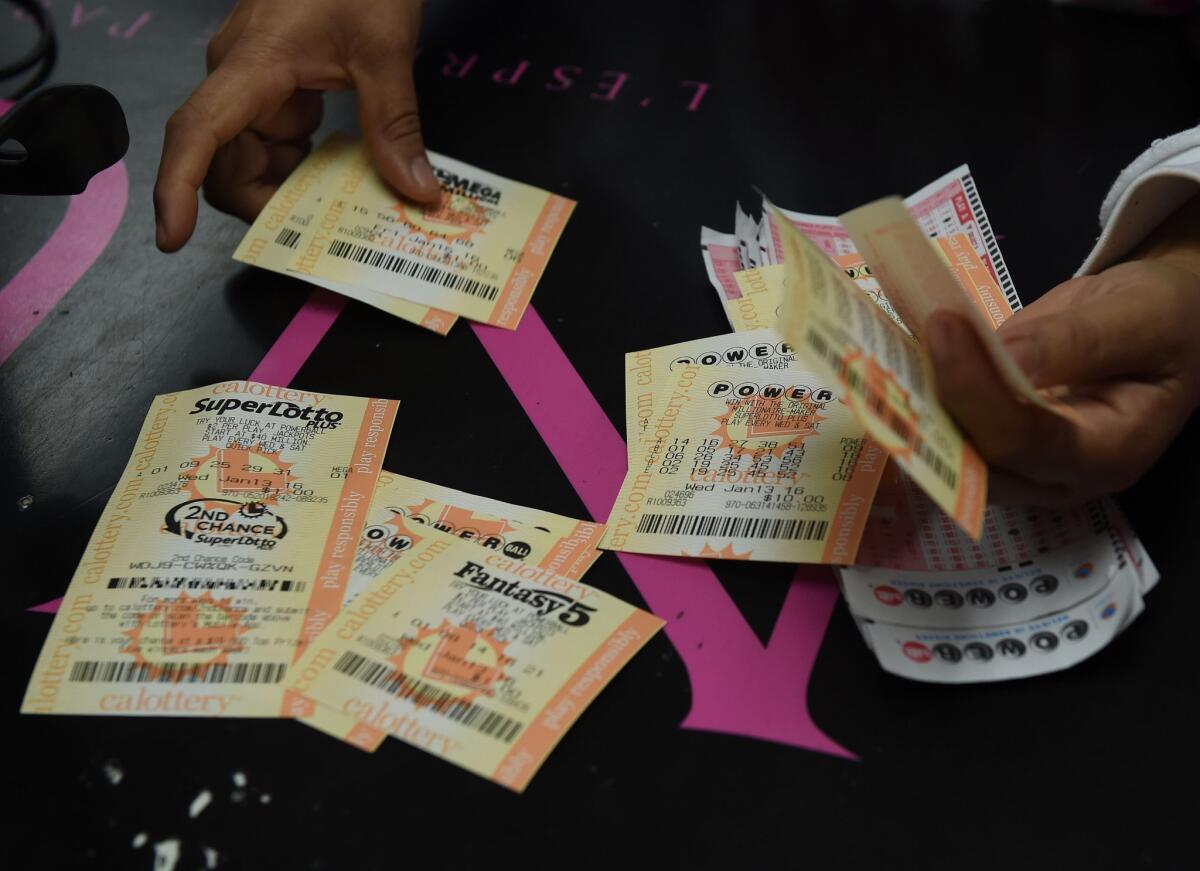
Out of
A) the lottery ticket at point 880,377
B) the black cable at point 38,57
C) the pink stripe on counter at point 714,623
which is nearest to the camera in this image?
the lottery ticket at point 880,377

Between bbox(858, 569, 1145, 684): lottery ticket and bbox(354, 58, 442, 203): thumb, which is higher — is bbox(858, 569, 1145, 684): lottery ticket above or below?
above

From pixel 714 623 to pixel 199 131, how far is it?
0.55 m

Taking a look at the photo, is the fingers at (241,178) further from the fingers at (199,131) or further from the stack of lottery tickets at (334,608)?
the stack of lottery tickets at (334,608)

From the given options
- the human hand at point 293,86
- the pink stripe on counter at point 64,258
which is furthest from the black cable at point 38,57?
the human hand at point 293,86

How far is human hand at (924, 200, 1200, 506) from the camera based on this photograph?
55 centimetres

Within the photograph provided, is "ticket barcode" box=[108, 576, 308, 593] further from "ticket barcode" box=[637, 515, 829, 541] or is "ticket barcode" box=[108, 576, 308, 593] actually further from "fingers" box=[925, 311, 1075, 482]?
"fingers" box=[925, 311, 1075, 482]

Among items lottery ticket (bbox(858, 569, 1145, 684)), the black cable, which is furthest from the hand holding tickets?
the black cable

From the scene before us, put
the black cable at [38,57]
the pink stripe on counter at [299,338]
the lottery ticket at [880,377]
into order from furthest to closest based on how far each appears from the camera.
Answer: the black cable at [38,57] → the pink stripe on counter at [299,338] → the lottery ticket at [880,377]

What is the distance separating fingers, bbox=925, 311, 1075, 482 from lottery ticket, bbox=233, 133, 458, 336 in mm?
424

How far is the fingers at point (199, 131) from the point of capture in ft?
2.79

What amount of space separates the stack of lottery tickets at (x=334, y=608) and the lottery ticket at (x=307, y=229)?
134mm

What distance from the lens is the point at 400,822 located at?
1.93ft

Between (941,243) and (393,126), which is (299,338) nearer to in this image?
(393,126)

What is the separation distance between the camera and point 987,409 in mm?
551
